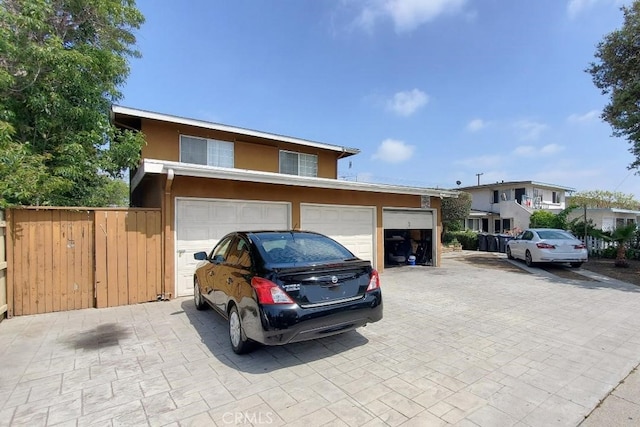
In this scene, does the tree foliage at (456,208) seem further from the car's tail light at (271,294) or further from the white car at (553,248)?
the car's tail light at (271,294)

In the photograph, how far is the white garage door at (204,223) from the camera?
7.35m

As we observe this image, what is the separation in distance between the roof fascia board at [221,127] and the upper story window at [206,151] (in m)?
0.56

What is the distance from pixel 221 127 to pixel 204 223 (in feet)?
14.7

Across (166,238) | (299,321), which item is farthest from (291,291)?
(166,238)

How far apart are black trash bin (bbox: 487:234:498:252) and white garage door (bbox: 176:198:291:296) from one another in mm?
16195

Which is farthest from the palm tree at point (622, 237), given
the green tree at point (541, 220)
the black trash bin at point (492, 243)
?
the black trash bin at point (492, 243)

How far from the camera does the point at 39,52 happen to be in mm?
6840

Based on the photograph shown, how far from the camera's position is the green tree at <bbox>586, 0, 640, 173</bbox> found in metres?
11.3

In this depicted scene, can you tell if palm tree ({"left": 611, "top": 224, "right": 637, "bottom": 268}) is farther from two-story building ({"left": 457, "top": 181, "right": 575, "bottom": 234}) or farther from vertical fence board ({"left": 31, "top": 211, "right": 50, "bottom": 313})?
vertical fence board ({"left": 31, "top": 211, "right": 50, "bottom": 313})

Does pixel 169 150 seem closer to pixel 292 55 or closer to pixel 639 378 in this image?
pixel 292 55

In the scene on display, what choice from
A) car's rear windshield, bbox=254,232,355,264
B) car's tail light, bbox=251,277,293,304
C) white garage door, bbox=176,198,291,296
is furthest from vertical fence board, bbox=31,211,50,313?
car's tail light, bbox=251,277,293,304

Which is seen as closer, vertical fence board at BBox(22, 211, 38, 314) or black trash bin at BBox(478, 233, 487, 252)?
vertical fence board at BBox(22, 211, 38, 314)

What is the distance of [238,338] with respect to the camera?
158 inches

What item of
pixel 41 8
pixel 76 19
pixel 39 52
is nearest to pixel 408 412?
pixel 39 52
